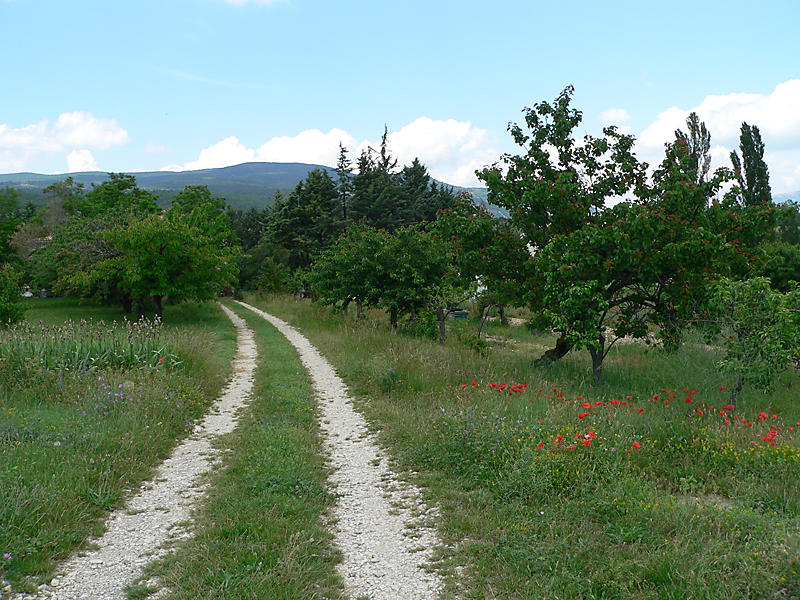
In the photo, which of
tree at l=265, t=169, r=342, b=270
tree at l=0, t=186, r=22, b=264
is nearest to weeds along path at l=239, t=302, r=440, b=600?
tree at l=265, t=169, r=342, b=270

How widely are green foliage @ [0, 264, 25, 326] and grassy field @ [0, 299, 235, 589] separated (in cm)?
1176

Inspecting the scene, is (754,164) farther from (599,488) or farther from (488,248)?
(599,488)

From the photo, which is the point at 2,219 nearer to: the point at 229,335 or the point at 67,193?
the point at 67,193

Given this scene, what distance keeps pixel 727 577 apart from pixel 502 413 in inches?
149

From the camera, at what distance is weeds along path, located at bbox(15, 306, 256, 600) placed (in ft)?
13.0

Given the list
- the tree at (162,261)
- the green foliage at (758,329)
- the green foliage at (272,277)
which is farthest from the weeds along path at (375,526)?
the green foliage at (272,277)

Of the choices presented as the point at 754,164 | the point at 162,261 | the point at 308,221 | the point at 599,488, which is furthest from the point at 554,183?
the point at 308,221

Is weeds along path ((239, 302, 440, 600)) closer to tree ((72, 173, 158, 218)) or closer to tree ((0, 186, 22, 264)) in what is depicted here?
tree ((72, 173, 158, 218))

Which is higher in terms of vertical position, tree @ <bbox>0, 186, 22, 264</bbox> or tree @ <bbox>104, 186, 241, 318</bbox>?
tree @ <bbox>0, 186, 22, 264</bbox>

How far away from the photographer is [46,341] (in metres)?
10.2

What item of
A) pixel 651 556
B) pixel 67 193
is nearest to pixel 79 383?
pixel 651 556

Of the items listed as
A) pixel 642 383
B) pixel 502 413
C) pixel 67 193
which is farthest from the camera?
pixel 67 193

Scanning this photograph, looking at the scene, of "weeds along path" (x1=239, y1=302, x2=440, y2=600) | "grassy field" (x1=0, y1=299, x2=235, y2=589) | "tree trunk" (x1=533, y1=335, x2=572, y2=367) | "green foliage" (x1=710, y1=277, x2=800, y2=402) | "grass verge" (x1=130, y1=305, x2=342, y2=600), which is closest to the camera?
"grass verge" (x1=130, y1=305, x2=342, y2=600)

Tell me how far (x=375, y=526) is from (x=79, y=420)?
15.4 ft
